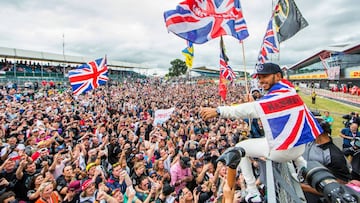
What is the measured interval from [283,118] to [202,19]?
137 inches

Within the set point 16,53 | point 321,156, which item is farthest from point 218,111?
point 16,53

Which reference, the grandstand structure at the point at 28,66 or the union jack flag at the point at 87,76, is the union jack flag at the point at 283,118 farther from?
the grandstand structure at the point at 28,66

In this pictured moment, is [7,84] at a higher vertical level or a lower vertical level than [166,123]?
higher

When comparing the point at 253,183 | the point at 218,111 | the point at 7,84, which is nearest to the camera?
the point at 218,111

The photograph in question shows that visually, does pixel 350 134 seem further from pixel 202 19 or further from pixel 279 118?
pixel 279 118

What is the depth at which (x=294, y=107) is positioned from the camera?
2002 millimetres

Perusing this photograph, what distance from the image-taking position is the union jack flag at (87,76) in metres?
9.29

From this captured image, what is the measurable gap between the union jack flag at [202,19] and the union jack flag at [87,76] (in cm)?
606

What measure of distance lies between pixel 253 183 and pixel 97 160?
169 inches

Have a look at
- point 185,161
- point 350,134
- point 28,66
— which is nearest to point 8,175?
point 185,161

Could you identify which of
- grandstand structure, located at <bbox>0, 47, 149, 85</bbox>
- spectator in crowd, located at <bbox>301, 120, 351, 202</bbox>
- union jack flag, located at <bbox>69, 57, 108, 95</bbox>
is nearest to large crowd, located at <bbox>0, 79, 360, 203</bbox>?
spectator in crowd, located at <bbox>301, 120, 351, 202</bbox>

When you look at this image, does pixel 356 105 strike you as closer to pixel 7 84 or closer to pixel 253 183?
pixel 253 183

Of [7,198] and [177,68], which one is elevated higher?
[177,68]

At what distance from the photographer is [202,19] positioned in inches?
191
